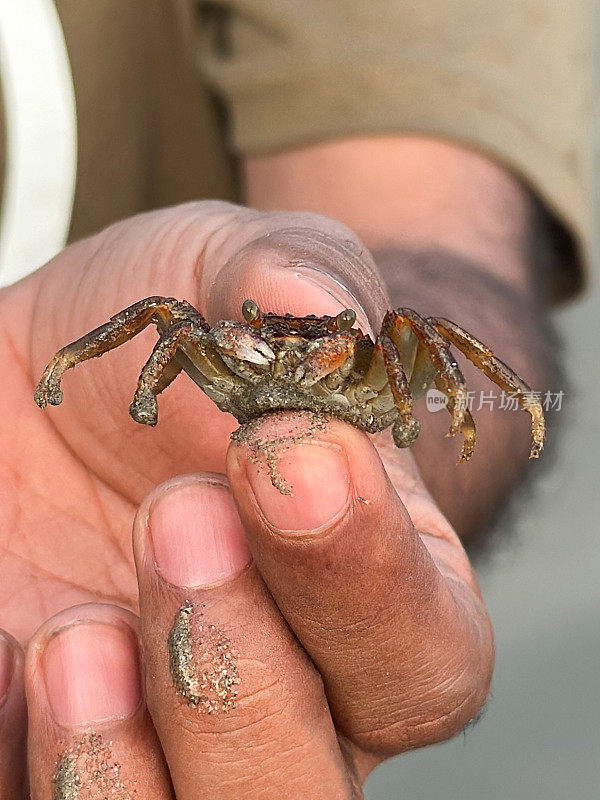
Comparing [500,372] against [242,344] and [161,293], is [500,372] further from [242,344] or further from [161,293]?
[161,293]

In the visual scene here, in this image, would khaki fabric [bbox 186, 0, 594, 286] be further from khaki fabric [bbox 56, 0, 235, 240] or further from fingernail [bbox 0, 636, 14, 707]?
Result: fingernail [bbox 0, 636, 14, 707]

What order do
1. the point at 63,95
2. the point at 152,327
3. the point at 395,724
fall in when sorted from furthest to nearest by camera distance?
the point at 63,95 < the point at 152,327 < the point at 395,724

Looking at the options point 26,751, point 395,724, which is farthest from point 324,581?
point 26,751

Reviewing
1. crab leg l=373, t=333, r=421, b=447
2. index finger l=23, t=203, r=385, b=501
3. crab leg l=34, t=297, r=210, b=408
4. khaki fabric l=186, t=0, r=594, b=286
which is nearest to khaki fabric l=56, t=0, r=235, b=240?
khaki fabric l=186, t=0, r=594, b=286

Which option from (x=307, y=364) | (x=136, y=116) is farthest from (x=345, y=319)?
(x=136, y=116)

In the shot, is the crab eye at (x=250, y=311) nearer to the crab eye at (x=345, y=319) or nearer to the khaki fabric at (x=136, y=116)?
the crab eye at (x=345, y=319)

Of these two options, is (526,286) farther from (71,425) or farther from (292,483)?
(292,483)
